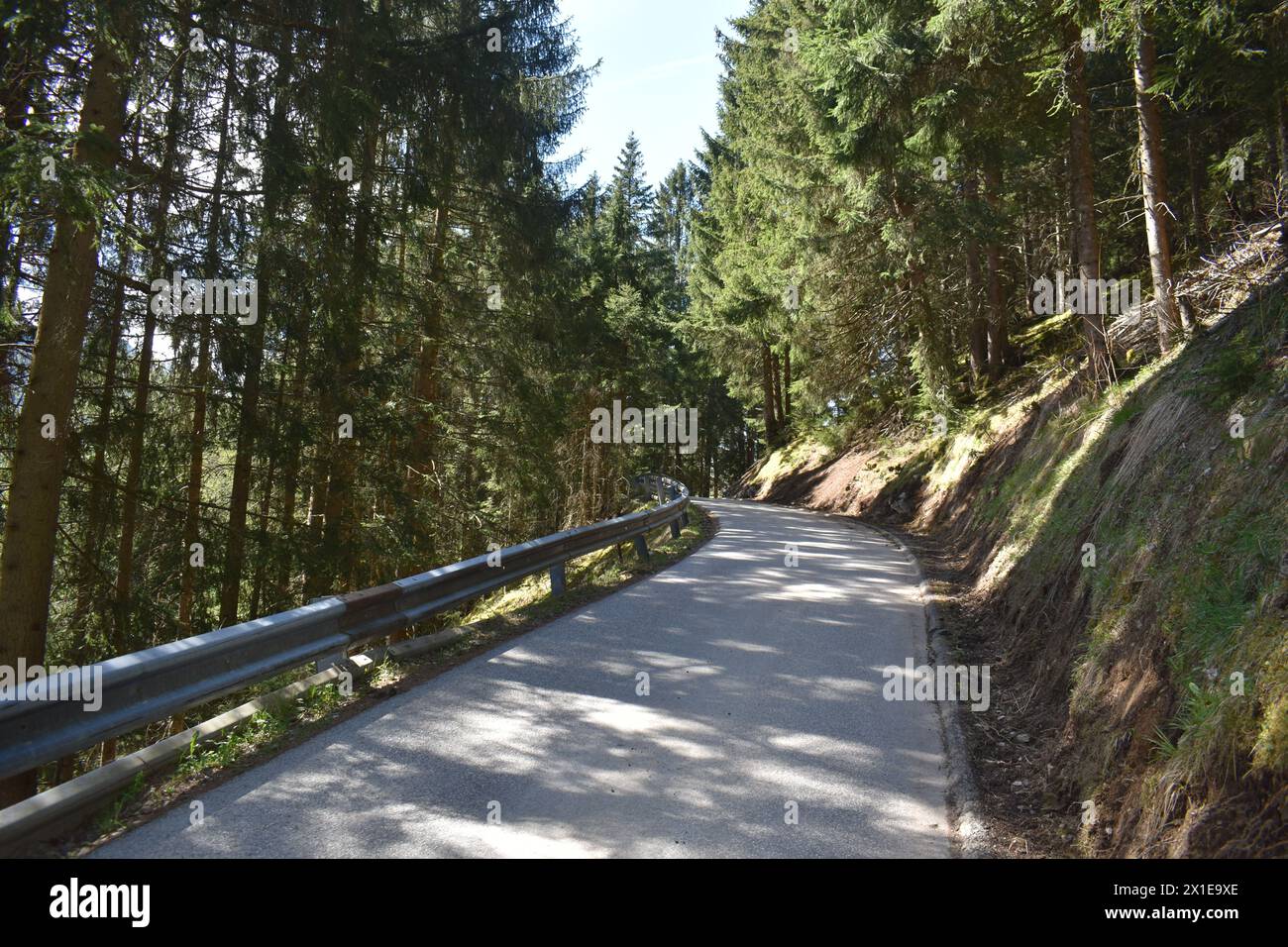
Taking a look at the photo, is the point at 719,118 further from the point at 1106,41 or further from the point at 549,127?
the point at 1106,41

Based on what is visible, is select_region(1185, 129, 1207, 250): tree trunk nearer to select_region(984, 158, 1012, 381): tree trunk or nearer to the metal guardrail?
select_region(984, 158, 1012, 381): tree trunk

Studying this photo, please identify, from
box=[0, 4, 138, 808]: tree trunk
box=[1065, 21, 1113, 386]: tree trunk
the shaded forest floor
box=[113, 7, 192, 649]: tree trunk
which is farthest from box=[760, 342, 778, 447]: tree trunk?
box=[0, 4, 138, 808]: tree trunk

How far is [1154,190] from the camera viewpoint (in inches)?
384

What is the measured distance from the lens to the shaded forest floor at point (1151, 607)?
310 cm

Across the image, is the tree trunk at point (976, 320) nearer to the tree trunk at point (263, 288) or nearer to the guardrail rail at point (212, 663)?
the tree trunk at point (263, 288)

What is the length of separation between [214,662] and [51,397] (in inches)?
169

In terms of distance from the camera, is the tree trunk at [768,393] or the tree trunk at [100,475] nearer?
the tree trunk at [100,475]

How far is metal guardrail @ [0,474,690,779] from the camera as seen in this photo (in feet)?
10.6

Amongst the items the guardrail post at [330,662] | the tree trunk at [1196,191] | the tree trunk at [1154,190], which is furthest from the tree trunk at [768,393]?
the guardrail post at [330,662]

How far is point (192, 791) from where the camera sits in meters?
3.87

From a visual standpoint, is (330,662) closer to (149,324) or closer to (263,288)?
(263,288)

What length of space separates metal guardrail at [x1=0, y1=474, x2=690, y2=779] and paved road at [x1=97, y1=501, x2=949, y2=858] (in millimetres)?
516

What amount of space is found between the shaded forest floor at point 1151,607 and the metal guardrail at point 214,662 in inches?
166

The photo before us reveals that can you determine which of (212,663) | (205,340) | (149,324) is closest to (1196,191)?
→ (205,340)
